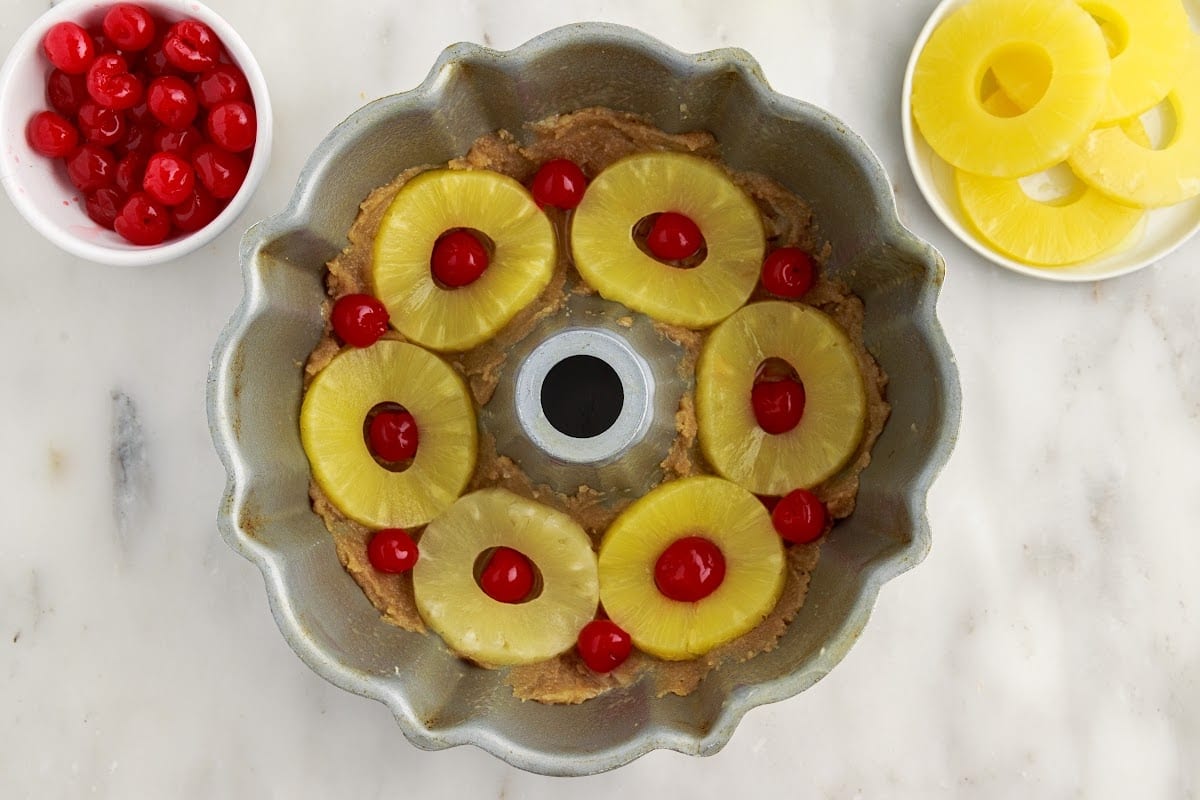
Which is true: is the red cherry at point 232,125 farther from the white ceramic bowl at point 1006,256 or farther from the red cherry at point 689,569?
the white ceramic bowl at point 1006,256

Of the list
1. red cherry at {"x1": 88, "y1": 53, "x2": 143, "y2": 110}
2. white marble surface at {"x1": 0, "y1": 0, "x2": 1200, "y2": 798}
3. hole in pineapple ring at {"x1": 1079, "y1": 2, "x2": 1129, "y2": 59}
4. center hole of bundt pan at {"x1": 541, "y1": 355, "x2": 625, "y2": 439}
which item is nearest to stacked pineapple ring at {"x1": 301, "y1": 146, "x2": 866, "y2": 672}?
center hole of bundt pan at {"x1": 541, "y1": 355, "x2": 625, "y2": 439}

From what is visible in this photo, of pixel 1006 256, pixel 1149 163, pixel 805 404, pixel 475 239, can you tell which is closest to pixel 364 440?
pixel 475 239

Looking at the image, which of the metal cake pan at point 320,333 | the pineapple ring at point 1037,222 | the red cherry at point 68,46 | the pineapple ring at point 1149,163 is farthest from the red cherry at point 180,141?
the pineapple ring at point 1149,163

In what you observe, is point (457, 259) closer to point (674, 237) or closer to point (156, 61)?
point (674, 237)

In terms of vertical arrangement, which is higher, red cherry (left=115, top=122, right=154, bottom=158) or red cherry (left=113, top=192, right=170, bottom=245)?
red cherry (left=115, top=122, right=154, bottom=158)

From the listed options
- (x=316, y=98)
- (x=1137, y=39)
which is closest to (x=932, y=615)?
(x=1137, y=39)

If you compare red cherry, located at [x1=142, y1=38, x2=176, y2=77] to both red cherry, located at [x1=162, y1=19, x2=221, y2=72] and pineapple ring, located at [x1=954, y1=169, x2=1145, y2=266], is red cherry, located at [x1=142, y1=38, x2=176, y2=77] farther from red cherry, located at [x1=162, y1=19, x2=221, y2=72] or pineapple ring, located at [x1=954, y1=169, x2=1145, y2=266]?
pineapple ring, located at [x1=954, y1=169, x2=1145, y2=266]
